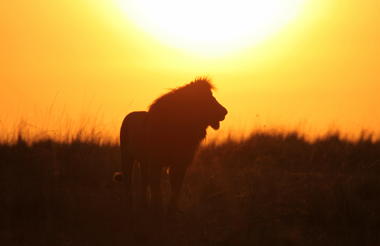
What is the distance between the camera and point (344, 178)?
478 inches

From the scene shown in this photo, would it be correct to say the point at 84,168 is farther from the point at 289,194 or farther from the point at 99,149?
the point at 289,194

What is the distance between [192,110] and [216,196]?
1233 millimetres

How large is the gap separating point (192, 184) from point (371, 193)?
263 centimetres

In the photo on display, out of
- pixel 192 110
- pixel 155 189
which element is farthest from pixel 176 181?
pixel 192 110

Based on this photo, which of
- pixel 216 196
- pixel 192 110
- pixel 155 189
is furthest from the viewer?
pixel 216 196

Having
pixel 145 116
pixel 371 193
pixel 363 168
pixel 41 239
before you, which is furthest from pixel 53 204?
pixel 363 168

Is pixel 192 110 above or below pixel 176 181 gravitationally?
above

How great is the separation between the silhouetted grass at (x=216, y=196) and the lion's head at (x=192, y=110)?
100 centimetres

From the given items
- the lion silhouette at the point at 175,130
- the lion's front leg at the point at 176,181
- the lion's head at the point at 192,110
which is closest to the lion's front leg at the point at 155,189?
the lion silhouette at the point at 175,130

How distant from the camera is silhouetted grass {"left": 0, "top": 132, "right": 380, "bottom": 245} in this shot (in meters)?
9.55

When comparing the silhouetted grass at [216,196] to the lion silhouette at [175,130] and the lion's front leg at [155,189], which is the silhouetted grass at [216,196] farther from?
the lion silhouette at [175,130]

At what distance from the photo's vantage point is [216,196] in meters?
11.6

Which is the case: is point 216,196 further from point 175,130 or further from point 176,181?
point 175,130

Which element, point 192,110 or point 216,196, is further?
point 216,196
